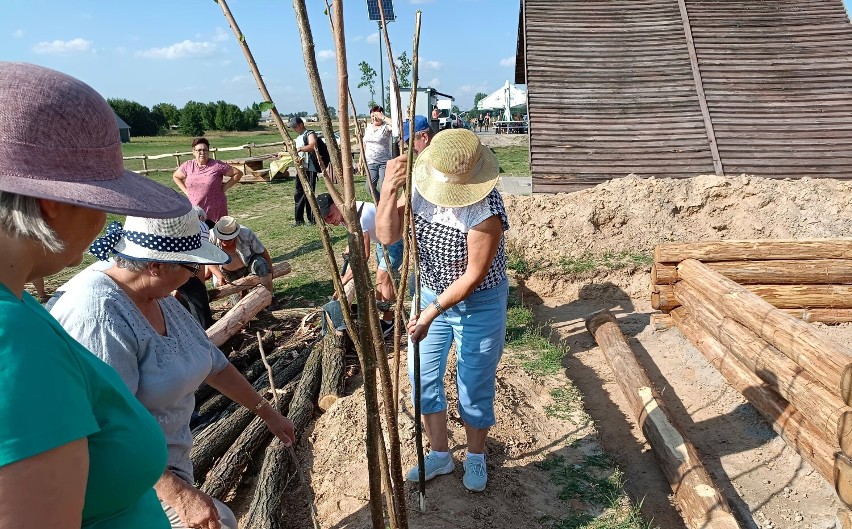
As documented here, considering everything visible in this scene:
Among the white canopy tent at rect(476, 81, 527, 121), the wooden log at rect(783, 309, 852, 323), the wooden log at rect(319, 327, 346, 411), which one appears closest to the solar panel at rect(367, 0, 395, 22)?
the wooden log at rect(319, 327, 346, 411)

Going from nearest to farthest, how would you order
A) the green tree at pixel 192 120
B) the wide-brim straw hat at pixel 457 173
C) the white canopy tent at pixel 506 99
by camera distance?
the wide-brim straw hat at pixel 457 173 < the white canopy tent at pixel 506 99 < the green tree at pixel 192 120

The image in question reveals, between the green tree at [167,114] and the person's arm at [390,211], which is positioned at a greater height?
the green tree at [167,114]

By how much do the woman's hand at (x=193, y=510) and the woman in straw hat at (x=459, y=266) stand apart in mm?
1107

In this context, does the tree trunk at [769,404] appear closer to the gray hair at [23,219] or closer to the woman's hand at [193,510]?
the woman's hand at [193,510]

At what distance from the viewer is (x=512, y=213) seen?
816 cm

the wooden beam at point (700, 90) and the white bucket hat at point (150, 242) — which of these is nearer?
the white bucket hat at point (150, 242)

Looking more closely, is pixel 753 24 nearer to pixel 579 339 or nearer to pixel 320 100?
pixel 579 339

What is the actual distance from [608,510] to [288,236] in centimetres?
787

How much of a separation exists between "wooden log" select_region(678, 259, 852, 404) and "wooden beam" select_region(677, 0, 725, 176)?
4.57 meters

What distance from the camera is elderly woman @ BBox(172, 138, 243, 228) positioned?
6980mm

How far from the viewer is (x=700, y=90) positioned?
32.6ft

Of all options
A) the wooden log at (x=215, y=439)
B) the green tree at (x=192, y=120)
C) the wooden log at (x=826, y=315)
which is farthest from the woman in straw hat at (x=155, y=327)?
the green tree at (x=192, y=120)

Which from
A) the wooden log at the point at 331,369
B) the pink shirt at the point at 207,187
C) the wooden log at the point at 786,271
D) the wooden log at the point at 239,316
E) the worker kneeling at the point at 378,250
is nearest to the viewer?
the wooden log at the point at 331,369

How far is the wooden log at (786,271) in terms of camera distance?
5547 millimetres
